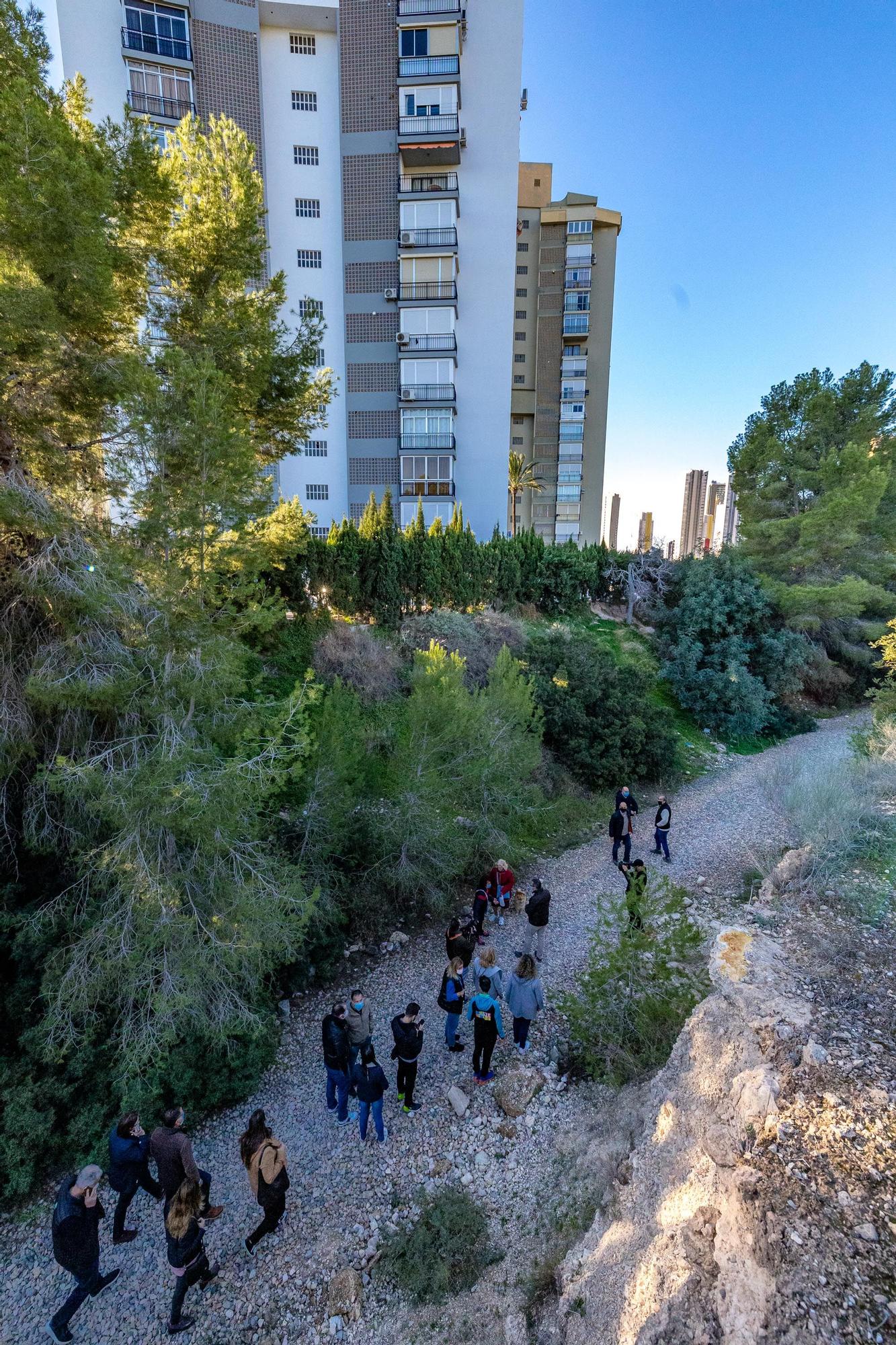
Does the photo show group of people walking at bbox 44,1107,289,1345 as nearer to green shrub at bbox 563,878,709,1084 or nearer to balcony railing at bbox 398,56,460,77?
green shrub at bbox 563,878,709,1084

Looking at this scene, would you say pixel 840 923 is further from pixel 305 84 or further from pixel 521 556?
pixel 305 84

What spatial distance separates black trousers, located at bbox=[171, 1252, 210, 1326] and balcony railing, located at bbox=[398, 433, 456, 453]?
27.2m

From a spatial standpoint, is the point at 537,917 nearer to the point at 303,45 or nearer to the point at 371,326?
the point at 371,326

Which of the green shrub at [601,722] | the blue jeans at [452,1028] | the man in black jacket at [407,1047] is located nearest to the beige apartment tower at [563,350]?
the green shrub at [601,722]

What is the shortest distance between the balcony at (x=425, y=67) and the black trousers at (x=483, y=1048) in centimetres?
3406

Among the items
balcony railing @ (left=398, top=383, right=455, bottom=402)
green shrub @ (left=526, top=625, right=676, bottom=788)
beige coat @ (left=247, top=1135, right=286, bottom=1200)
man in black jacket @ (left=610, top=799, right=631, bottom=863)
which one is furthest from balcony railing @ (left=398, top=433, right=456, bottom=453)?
beige coat @ (left=247, top=1135, right=286, bottom=1200)

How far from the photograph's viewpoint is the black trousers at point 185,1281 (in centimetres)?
486

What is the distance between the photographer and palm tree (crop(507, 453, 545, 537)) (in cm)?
3981

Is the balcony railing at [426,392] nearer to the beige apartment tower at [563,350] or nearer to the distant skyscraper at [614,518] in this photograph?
the beige apartment tower at [563,350]

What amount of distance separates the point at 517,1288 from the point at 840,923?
16.9 ft

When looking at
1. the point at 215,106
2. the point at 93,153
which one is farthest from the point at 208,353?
the point at 215,106

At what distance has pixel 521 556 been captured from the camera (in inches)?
939

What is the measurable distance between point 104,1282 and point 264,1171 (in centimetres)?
173

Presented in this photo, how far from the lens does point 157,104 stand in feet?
77.3
